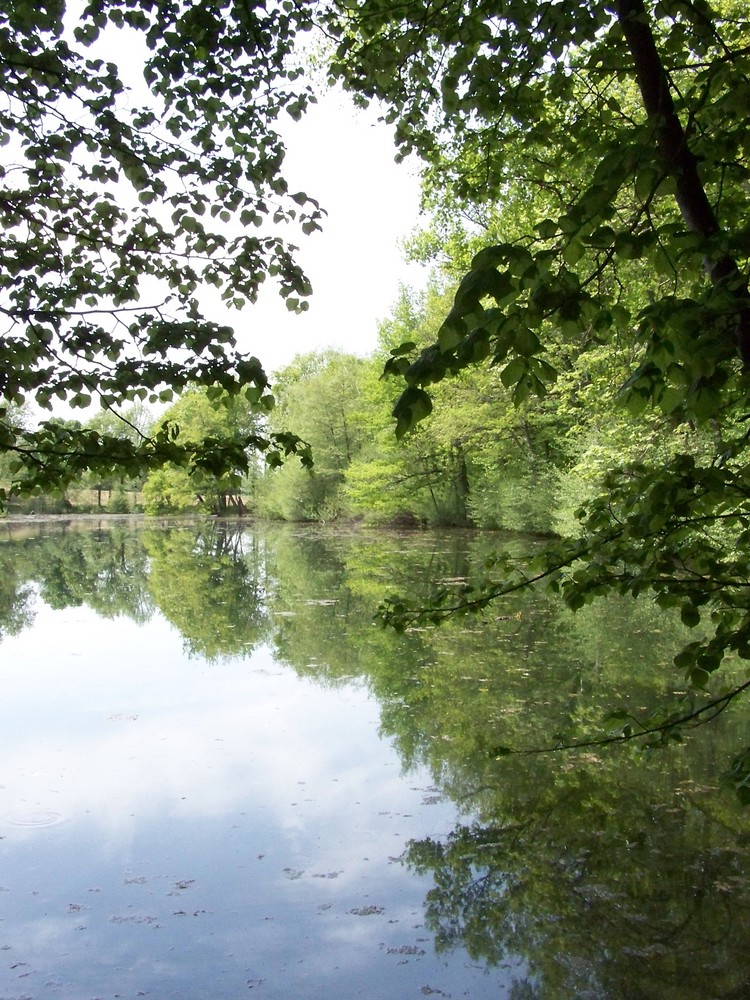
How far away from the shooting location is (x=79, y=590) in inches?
732

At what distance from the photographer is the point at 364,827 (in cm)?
583

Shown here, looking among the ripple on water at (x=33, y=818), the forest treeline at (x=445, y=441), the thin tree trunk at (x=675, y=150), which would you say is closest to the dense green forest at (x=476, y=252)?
the thin tree trunk at (x=675, y=150)

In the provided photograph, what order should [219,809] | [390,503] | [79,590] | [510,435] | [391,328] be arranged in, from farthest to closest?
[390,503] < [391,328] < [510,435] < [79,590] < [219,809]

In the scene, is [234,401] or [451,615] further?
[234,401]

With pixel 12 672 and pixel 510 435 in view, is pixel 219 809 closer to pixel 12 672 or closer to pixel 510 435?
pixel 12 672

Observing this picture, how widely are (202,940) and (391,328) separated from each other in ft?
98.7

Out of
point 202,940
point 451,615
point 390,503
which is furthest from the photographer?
point 390,503

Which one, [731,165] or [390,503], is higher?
[390,503]

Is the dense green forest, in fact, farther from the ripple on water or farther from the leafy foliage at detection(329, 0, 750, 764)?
the ripple on water

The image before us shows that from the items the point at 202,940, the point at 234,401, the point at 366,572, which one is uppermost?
the point at 366,572

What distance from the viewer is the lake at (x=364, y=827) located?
4.17 metres

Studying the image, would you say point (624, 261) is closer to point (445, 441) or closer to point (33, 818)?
point (33, 818)

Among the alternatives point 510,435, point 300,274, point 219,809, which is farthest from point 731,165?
point 510,435

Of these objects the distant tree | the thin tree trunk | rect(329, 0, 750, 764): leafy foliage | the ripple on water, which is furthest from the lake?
the thin tree trunk
